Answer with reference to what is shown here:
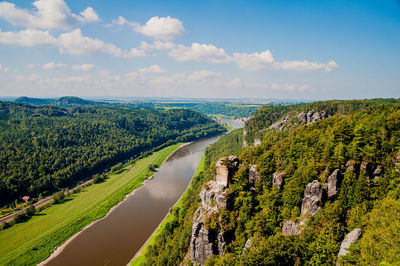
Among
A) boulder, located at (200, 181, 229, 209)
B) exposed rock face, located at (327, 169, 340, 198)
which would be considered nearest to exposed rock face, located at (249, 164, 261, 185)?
boulder, located at (200, 181, 229, 209)

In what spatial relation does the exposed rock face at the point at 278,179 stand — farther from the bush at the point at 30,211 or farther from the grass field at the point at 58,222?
the bush at the point at 30,211

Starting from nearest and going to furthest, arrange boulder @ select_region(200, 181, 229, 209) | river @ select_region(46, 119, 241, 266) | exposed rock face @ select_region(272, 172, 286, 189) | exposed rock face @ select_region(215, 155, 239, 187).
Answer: exposed rock face @ select_region(272, 172, 286, 189) → boulder @ select_region(200, 181, 229, 209) → exposed rock face @ select_region(215, 155, 239, 187) → river @ select_region(46, 119, 241, 266)

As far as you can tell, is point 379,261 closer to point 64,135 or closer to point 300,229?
point 300,229

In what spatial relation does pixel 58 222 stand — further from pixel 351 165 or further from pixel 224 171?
pixel 351 165

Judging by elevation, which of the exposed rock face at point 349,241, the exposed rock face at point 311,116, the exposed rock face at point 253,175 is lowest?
the exposed rock face at point 349,241

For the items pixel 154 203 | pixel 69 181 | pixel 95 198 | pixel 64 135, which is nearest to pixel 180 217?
pixel 154 203

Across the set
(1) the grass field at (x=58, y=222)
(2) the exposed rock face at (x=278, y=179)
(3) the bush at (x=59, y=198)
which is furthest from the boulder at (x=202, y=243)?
(3) the bush at (x=59, y=198)

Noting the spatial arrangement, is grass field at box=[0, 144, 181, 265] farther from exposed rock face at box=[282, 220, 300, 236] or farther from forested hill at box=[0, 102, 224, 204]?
exposed rock face at box=[282, 220, 300, 236]

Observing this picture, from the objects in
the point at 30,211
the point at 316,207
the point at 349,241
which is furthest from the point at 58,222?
the point at 349,241
